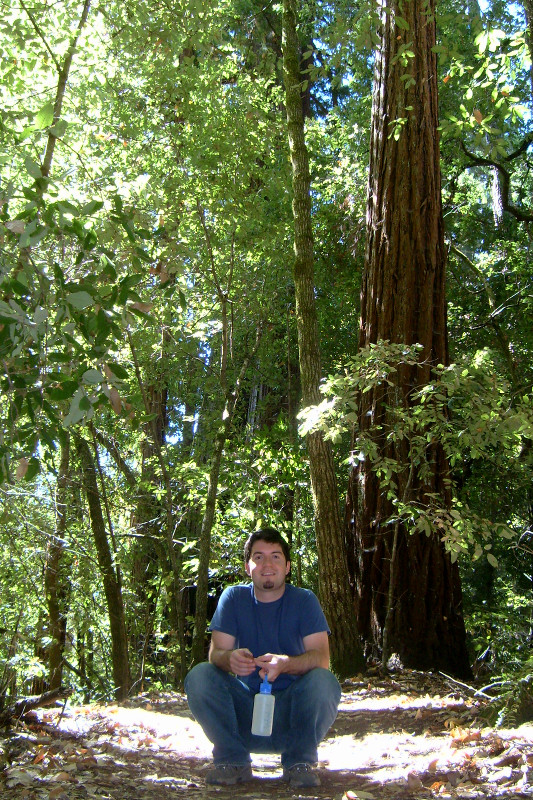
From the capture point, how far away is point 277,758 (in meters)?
3.99

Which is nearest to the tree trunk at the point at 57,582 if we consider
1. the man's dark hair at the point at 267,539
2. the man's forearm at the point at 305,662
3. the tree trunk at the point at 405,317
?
the tree trunk at the point at 405,317

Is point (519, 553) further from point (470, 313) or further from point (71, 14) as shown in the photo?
point (71, 14)

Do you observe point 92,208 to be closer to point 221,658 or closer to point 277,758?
point 221,658

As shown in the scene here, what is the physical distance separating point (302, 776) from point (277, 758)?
38.1 inches

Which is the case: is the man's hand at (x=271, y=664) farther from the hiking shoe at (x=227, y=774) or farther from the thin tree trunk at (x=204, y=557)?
the thin tree trunk at (x=204, y=557)

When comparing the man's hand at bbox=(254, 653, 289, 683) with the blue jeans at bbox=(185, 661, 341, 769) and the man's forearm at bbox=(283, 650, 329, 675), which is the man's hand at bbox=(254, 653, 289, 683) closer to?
the man's forearm at bbox=(283, 650, 329, 675)

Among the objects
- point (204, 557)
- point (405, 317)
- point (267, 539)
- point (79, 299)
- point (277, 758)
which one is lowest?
point (277, 758)

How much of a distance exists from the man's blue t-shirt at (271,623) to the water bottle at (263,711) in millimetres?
242

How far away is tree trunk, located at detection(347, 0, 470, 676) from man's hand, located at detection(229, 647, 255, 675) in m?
3.38

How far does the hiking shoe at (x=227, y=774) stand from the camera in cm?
317

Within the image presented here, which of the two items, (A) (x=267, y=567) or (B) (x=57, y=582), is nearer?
(A) (x=267, y=567)

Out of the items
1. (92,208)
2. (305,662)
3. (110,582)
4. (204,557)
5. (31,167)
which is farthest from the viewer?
(110,582)

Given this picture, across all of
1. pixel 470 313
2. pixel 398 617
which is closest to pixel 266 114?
pixel 470 313

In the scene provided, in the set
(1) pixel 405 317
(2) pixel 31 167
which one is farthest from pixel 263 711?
(1) pixel 405 317
